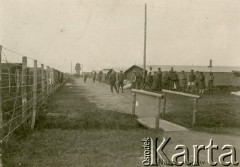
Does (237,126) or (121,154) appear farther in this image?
→ (237,126)

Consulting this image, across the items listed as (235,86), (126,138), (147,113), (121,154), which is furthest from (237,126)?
(235,86)

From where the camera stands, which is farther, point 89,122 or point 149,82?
point 149,82

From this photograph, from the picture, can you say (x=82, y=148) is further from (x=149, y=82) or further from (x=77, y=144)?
(x=149, y=82)

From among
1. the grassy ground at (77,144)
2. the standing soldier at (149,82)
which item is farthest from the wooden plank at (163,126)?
the standing soldier at (149,82)

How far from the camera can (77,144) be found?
773 centimetres

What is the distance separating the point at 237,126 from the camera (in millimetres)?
11391

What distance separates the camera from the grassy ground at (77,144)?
630 cm

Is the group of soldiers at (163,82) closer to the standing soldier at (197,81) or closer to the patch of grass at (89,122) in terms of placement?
the standing soldier at (197,81)

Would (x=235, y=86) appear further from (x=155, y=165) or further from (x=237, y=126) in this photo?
(x=155, y=165)

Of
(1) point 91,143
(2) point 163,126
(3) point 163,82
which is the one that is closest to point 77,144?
(1) point 91,143

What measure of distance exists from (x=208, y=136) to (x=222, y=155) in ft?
7.39

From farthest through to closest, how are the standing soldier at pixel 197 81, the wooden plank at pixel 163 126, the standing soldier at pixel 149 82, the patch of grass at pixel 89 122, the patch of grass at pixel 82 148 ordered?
1. the standing soldier at pixel 149 82
2. the standing soldier at pixel 197 81
3. the patch of grass at pixel 89 122
4. the wooden plank at pixel 163 126
5. the patch of grass at pixel 82 148

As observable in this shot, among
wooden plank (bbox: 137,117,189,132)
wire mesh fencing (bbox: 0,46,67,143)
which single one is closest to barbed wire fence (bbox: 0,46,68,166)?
wire mesh fencing (bbox: 0,46,67,143)

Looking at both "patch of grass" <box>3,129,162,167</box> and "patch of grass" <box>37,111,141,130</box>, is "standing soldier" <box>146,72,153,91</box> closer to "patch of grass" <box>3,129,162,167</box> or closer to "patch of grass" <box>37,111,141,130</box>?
"patch of grass" <box>37,111,141,130</box>
